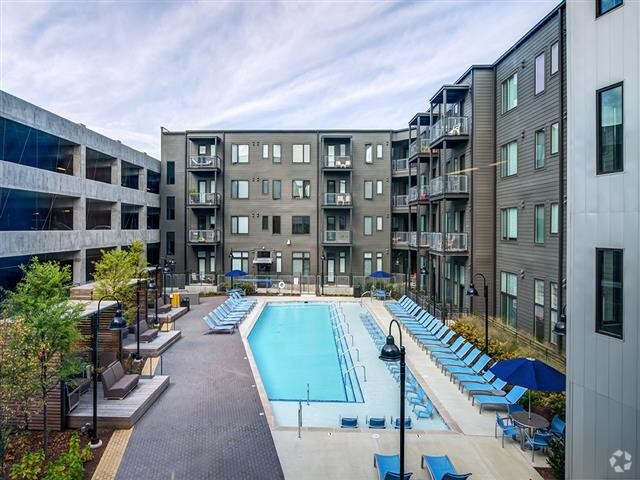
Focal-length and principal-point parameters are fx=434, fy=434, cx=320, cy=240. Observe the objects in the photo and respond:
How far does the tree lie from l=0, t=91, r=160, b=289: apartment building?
384 inches

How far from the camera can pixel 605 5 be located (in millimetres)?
6582

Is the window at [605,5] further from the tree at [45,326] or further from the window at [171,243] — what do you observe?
the window at [171,243]

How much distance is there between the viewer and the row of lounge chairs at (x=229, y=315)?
65.8 ft

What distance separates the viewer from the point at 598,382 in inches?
259

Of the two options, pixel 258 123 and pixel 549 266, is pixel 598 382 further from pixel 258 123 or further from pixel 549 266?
pixel 258 123

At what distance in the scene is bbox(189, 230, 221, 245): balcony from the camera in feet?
107

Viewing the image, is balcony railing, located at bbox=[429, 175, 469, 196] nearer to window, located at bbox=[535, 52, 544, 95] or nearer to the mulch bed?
window, located at bbox=[535, 52, 544, 95]

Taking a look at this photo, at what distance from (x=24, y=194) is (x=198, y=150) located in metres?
17.0

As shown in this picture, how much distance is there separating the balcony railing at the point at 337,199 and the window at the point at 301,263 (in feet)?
14.6

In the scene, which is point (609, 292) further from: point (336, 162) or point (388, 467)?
point (336, 162)

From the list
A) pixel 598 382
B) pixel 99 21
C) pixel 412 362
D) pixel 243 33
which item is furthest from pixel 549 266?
pixel 99 21

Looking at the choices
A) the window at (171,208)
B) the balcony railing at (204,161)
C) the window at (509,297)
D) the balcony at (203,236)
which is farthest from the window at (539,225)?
the window at (171,208)

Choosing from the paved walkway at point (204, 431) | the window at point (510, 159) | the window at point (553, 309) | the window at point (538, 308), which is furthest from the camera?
the window at point (510, 159)

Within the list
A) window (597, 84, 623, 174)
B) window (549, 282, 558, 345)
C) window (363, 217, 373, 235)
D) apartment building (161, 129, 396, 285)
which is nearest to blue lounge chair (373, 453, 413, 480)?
window (597, 84, 623, 174)
